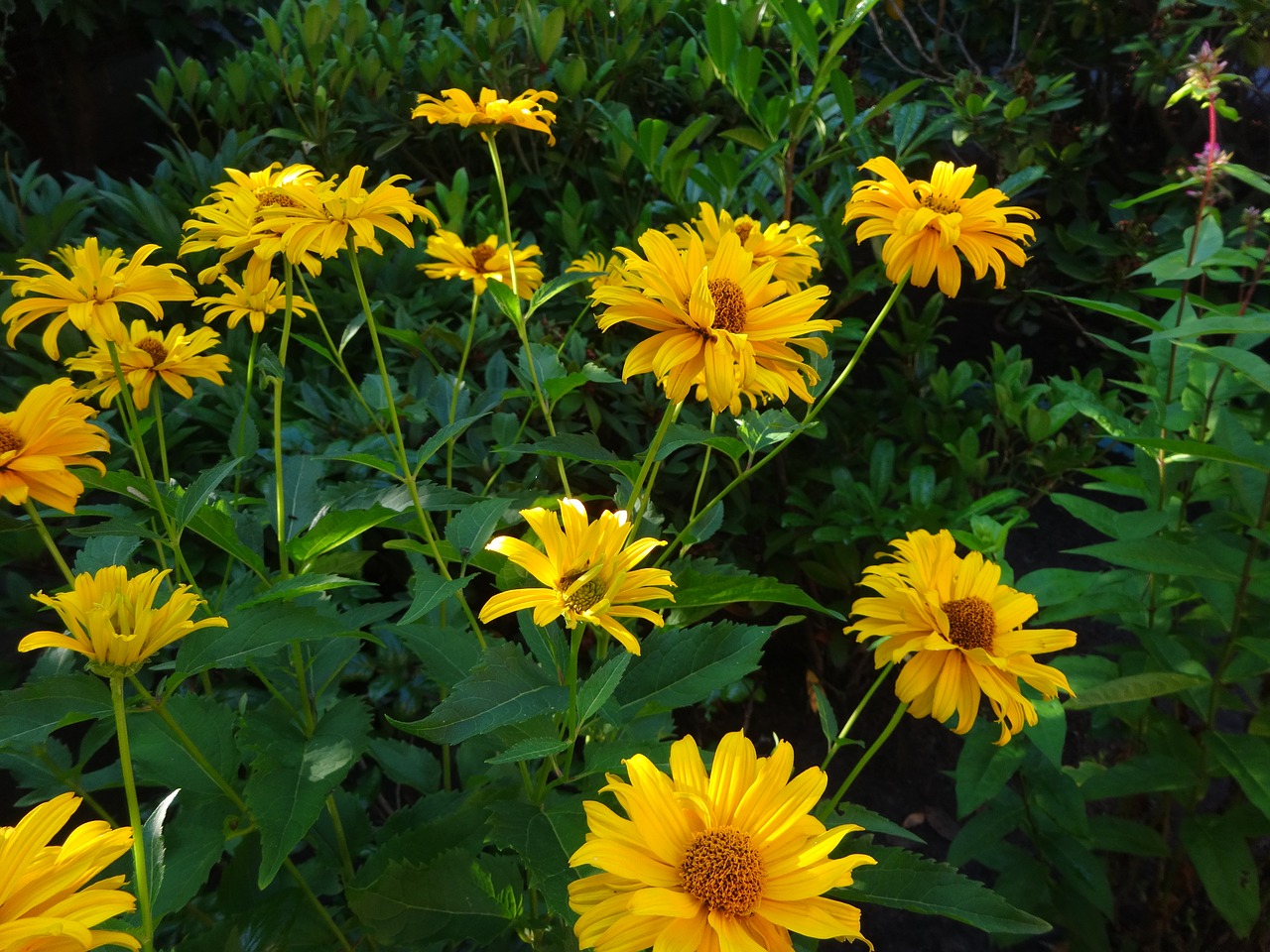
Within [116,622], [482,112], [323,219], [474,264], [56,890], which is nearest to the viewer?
[56,890]

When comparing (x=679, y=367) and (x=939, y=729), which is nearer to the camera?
(x=679, y=367)

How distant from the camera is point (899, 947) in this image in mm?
1846

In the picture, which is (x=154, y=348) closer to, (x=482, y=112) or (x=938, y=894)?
(x=482, y=112)

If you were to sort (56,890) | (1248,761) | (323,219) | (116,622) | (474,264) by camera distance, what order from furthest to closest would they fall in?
(474,264), (1248,761), (323,219), (116,622), (56,890)

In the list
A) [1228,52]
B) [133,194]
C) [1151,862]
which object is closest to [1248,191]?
[1228,52]

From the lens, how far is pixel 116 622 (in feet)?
2.63

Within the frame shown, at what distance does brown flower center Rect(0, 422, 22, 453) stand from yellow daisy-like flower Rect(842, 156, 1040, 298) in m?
1.02

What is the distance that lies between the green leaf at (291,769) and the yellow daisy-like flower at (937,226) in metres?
0.89

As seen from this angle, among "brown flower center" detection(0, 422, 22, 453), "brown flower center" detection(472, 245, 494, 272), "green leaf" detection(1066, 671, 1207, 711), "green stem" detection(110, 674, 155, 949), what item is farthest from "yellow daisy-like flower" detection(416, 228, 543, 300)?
"green leaf" detection(1066, 671, 1207, 711)

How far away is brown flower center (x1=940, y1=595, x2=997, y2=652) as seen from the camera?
38.1 inches

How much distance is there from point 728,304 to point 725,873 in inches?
22.6

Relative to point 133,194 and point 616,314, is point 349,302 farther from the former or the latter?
point 616,314

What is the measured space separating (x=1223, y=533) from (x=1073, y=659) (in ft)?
1.12

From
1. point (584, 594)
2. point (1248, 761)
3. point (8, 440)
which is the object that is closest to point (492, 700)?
point (584, 594)
